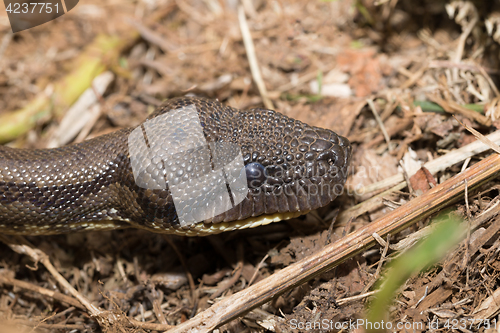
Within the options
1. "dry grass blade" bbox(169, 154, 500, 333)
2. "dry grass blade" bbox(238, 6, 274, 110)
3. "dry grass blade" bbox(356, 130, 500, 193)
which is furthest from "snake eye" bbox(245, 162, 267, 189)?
"dry grass blade" bbox(238, 6, 274, 110)

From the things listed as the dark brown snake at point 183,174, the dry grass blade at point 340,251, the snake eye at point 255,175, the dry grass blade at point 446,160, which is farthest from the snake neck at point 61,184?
the dry grass blade at point 446,160

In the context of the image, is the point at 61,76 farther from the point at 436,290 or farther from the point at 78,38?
the point at 436,290

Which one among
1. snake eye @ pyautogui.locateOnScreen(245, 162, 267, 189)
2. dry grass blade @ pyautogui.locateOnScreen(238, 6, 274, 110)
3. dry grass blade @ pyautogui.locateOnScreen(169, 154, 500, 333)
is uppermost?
dry grass blade @ pyautogui.locateOnScreen(238, 6, 274, 110)

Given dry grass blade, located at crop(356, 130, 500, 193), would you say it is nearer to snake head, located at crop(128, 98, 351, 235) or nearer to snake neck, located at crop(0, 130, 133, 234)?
snake head, located at crop(128, 98, 351, 235)

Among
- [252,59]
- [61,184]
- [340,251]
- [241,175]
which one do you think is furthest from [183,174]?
[252,59]

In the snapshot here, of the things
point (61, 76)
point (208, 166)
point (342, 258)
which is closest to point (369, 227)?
point (342, 258)

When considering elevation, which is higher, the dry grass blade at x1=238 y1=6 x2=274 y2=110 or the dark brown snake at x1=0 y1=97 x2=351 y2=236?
the dry grass blade at x1=238 y1=6 x2=274 y2=110

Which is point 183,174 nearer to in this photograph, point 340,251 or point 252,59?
point 340,251
